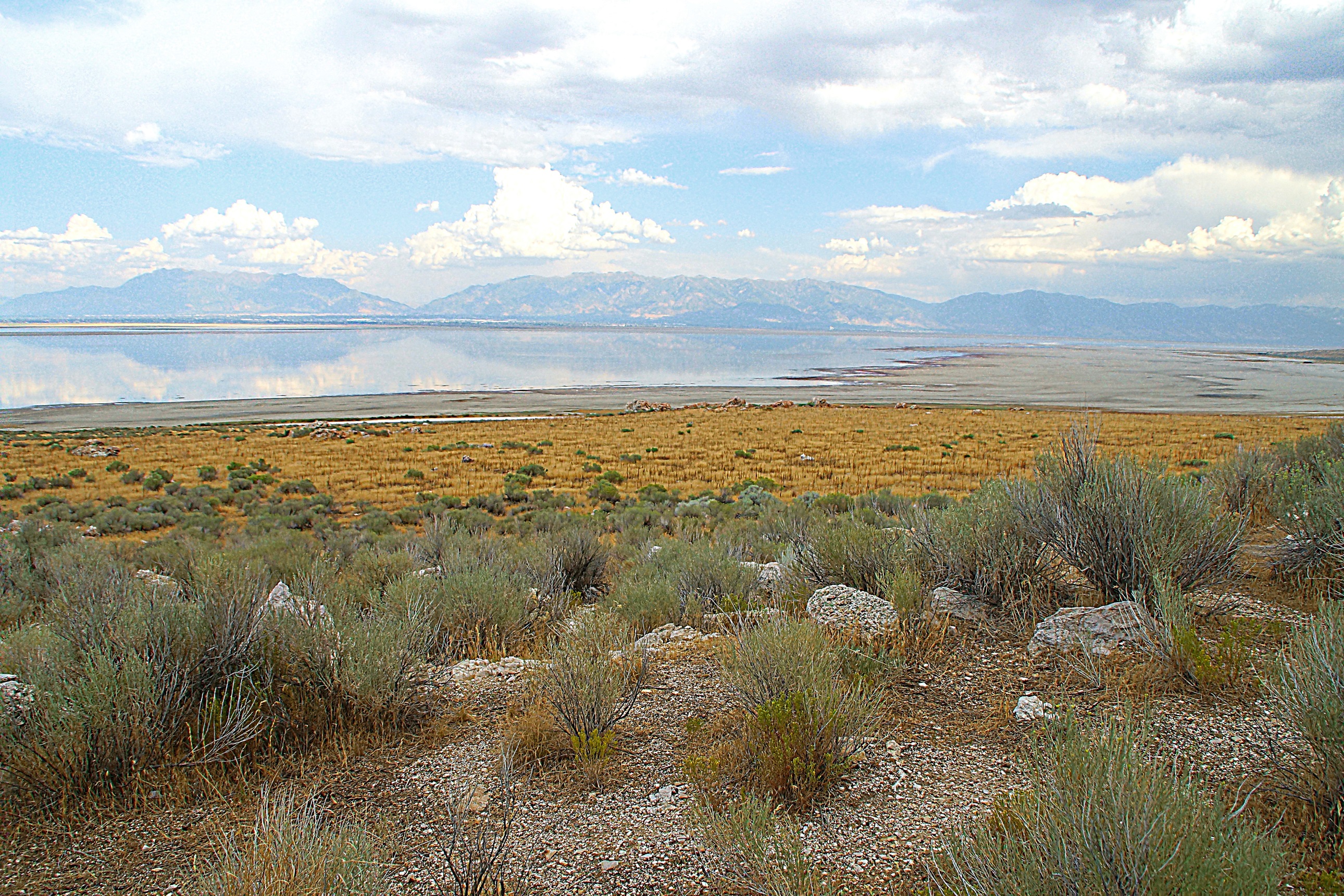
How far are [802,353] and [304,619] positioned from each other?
13015 cm

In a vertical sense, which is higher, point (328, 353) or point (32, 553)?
point (328, 353)

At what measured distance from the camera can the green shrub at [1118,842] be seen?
1.81 m

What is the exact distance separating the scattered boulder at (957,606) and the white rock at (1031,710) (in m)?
1.20

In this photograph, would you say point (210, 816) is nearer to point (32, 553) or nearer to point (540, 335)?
point (32, 553)

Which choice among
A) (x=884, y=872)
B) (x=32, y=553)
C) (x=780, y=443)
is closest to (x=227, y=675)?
(x=884, y=872)

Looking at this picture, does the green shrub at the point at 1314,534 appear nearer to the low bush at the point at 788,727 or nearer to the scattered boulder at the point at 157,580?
the low bush at the point at 788,727

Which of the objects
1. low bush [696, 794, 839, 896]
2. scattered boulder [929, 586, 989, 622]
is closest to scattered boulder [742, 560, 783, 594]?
scattered boulder [929, 586, 989, 622]

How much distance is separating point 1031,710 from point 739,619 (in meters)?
1.84

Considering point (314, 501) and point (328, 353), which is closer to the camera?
point (314, 501)

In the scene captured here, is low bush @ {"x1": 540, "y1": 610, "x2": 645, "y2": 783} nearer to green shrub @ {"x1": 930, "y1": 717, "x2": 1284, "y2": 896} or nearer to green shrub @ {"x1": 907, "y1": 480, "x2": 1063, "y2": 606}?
green shrub @ {"x1": 930, "y1": 717, "x2": 1284, "y2": 896}

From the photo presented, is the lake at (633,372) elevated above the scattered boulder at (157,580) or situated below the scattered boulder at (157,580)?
above

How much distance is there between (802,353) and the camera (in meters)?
131

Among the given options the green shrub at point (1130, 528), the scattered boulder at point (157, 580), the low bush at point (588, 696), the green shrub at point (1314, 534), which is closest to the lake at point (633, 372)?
the green shrub at point (1314, 534)

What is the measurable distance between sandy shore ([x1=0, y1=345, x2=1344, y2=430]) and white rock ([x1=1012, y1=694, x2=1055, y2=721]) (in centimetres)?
4156
